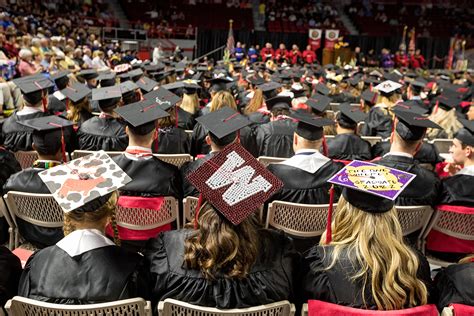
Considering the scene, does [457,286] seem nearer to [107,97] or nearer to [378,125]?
[107,97]

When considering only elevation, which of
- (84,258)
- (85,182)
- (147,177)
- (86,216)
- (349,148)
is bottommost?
(349,148)

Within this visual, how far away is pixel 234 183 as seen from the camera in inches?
82.1

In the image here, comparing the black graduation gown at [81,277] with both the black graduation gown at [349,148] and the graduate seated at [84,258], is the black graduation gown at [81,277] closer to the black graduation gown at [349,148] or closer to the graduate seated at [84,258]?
the graduate seated at [84,258]

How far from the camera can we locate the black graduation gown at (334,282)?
201cm

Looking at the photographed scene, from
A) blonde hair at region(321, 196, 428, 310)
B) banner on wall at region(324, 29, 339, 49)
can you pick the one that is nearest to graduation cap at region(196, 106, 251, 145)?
blonde hair at region(321, 196, 428, 310)

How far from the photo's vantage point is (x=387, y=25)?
26.8 metres

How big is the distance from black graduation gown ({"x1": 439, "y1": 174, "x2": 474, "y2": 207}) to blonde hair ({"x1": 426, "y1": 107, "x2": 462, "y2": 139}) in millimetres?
2676

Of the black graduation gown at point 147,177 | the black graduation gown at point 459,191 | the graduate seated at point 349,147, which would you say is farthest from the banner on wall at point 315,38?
the black graduation gown at point 147,177

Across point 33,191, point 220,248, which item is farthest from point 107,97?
point 220,248

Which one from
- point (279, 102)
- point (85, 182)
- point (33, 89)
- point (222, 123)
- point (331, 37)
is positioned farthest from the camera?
point (331, 37)

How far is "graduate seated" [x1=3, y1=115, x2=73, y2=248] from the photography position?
3090 mm

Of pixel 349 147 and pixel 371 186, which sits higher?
pixel 371 186

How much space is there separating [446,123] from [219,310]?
557 cm

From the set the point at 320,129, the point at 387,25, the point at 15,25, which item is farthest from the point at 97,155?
the point at 387,25
